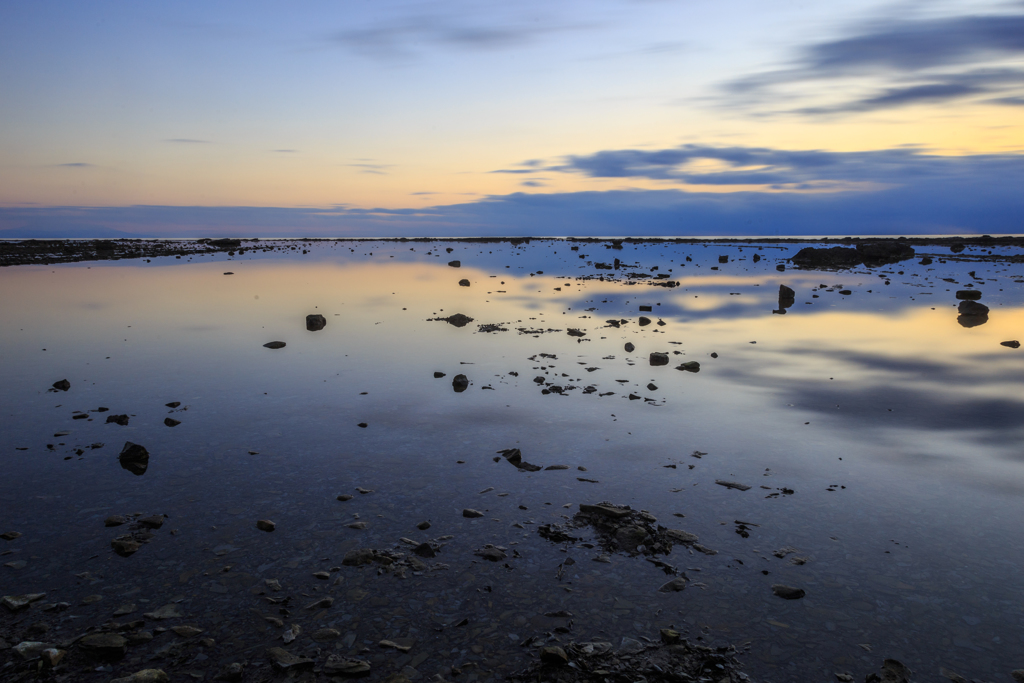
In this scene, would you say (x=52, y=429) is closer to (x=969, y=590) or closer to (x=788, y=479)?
(x=788, y=479)

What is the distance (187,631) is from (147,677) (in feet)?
2.59

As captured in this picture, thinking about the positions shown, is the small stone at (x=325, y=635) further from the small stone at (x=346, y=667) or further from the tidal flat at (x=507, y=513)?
the small stone at (x=346, y=667)

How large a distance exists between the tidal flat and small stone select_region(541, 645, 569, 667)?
0.39ft

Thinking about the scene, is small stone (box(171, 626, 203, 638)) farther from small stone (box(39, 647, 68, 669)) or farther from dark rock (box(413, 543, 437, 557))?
dark rock (box(413, 543, 437, 557))

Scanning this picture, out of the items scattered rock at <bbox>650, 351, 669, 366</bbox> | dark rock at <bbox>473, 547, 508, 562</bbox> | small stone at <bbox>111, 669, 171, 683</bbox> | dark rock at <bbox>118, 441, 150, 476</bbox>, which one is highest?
scattered rock at <bbox>650, 351, 669, 366</bbox>

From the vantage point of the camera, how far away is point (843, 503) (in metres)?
9.77

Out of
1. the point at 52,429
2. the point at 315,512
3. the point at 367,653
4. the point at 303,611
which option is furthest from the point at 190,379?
the point at 367,653

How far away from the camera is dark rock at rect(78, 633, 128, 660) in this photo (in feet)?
19.6

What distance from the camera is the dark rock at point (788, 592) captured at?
7.17 meters

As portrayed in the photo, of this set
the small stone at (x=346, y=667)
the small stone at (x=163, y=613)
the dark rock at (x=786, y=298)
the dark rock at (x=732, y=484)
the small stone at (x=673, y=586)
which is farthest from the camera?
the dark rock at (x=786, y=298)

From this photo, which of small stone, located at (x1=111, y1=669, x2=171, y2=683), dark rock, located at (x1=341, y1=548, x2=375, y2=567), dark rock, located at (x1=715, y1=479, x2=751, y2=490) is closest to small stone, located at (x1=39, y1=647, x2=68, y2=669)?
small stone, located at (x1=111, y1=669, x2=171, y2=683)

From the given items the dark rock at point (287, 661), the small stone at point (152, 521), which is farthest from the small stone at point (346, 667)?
the small stone at point (152, 521)

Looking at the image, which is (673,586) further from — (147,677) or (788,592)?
(147,677)

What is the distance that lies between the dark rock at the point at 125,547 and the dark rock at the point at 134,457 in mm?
3043
